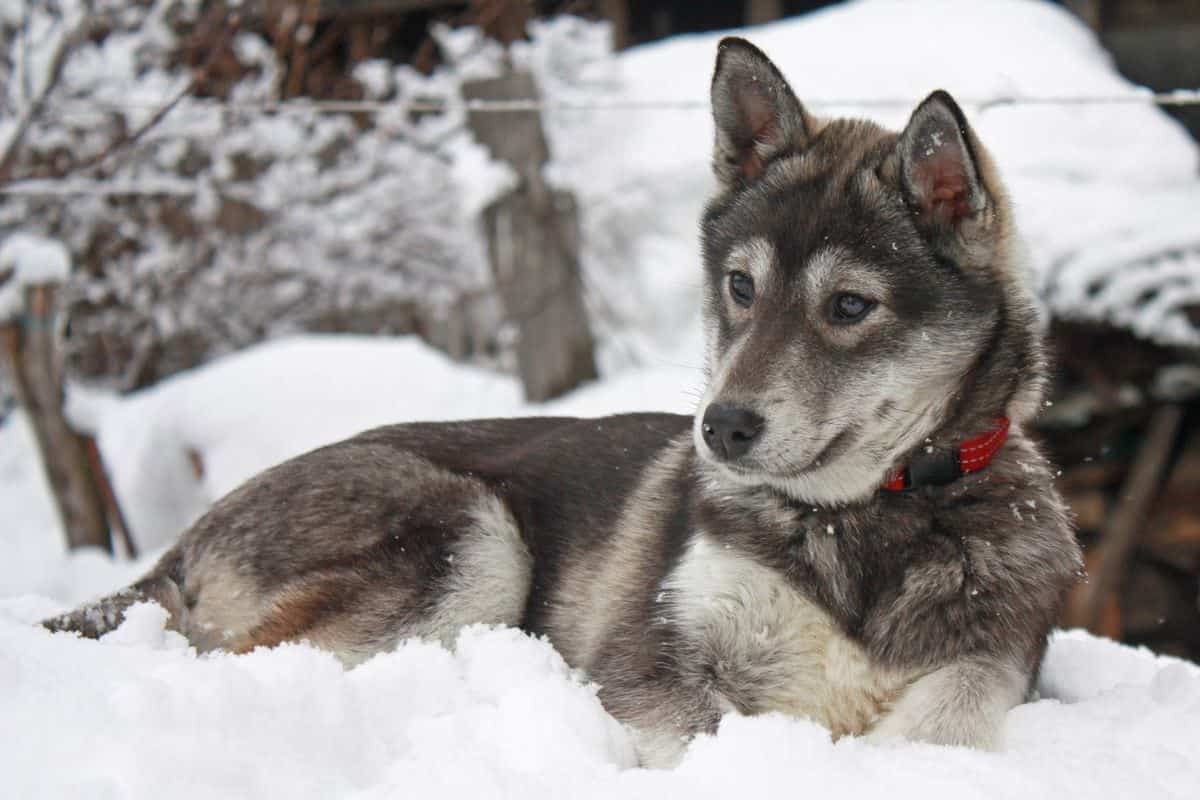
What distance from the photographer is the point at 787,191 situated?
2.75 metres

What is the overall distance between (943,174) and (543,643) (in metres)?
1.53

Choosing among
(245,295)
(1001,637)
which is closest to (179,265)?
(245,295)

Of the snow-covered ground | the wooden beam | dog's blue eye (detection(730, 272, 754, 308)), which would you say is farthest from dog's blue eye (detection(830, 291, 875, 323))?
the wooden beam

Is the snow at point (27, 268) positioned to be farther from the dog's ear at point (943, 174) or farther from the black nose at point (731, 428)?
the dog's ear at point (943, 174)

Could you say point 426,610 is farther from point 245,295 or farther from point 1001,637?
point 245,295

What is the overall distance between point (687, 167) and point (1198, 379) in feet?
12.5

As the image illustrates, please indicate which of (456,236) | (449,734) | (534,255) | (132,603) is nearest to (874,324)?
(449,734)

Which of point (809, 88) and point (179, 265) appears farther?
point (179, 265)

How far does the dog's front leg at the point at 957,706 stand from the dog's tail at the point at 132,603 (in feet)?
6.15

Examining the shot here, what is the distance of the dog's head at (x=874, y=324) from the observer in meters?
2.46

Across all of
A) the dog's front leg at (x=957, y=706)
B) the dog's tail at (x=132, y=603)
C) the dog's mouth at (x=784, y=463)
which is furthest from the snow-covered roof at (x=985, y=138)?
the dog's tail at (x=132, y=603)

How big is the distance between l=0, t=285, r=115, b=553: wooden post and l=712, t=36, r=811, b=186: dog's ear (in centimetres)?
477

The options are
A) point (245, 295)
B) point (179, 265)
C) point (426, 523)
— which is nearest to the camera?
point (426, 523)

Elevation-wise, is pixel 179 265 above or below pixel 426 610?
below
